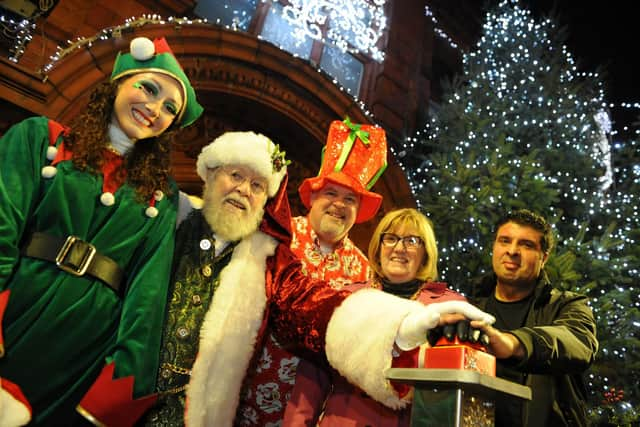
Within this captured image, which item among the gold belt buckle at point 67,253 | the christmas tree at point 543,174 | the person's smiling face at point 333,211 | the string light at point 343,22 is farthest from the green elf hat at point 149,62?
the string light at point 343,22

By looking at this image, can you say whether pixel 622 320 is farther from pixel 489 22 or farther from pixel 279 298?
pixel 489 22

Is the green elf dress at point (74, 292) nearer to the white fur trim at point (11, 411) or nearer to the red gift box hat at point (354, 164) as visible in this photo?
the white fur trim at point (11, 411)

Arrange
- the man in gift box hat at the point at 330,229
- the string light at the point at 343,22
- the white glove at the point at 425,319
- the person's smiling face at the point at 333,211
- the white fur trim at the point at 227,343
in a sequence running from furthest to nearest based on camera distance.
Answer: the string light at the point at 343,22
the person's smiling face at the point at 333,211
the man in gift box hat at the point at 330,229
the white fur trim at the point at 227,343
the white glove at the point at 425,319

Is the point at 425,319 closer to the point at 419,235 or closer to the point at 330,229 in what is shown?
the point at 419,235

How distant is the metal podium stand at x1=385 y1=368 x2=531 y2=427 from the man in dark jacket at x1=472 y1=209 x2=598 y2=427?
172 mm

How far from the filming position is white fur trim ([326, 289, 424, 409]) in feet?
4.87

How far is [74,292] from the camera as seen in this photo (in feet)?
5.02

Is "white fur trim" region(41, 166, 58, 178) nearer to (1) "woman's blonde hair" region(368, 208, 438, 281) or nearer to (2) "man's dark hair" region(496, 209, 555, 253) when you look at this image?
(1) "woman's blonde hair" region(368, 208, 438, 281)

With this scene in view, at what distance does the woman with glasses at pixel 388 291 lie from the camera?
5.76ft

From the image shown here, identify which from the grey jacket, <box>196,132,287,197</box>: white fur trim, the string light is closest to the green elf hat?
<box>196,132,287,197</box>: white fur trim

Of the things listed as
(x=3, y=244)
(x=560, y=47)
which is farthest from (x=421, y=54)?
(x=3, y=244)

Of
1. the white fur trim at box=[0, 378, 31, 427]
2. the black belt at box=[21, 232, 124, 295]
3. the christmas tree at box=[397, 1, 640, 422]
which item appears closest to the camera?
the white fur trim at box=[0, 378, 31, 427]

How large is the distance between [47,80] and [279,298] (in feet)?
9.52

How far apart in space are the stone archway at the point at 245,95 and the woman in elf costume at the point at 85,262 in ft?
7.68
